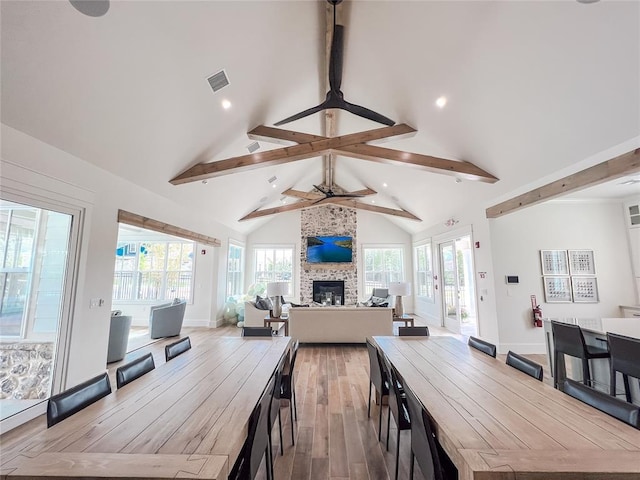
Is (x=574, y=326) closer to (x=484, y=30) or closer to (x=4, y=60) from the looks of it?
(x=484, y=30)

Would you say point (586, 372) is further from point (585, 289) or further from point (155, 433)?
point (155, 433)

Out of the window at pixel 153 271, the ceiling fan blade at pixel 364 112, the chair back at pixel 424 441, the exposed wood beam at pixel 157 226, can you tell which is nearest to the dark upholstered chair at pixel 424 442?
the chair back at pixel 424 441

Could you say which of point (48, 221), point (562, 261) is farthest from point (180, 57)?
point (562, 261)

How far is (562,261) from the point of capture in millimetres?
5094

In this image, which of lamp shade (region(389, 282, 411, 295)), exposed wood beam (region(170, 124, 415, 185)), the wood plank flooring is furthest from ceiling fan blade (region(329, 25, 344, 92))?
lamp shade (region(389, 282, 411, 295))

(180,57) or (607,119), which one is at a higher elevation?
(180,57)

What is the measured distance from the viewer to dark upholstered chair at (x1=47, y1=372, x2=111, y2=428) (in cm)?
133

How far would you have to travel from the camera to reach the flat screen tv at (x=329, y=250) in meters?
9.27

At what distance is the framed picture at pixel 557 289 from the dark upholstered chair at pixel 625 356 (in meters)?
2.87

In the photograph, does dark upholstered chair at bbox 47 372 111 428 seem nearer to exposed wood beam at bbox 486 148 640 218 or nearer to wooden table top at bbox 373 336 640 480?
wooden table top at bbox 373 336 640 480

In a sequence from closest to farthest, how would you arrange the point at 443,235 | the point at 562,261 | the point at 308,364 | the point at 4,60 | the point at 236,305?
the point at 4,60 < the point at 308,364 < the point at 562,261 < the point at 443,235 < the point at 236,305

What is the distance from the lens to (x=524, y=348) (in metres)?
4.80

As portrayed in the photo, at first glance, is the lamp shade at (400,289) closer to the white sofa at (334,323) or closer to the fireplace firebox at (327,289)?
the white sofa at (334,323)

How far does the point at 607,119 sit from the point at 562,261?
3.31 meters
